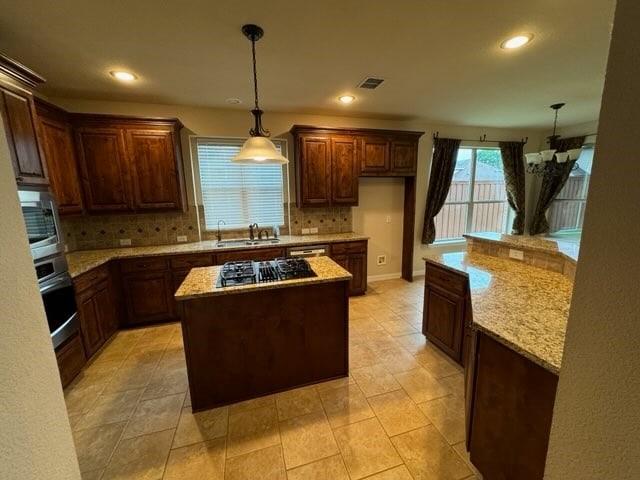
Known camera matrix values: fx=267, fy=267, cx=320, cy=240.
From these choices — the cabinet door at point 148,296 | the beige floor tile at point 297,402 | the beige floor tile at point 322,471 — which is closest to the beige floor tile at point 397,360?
the beige floor tile at point 297,402

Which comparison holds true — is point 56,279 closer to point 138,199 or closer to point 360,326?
point 138,199

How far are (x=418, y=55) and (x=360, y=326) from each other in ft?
9.26

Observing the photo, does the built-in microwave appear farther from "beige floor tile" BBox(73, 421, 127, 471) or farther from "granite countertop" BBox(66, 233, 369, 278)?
"beige floor tile" BBox(73, 421, 127, 471)

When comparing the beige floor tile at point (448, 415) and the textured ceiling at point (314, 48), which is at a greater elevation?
the textured ceiling at point (314, 48)

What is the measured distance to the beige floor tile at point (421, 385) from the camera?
2131 millimetres

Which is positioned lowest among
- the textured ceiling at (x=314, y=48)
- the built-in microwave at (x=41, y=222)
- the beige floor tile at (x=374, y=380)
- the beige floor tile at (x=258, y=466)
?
the beige floor tile at (x=258, y=466)

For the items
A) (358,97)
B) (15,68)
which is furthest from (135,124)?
(358,97)

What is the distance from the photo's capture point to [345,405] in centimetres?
205

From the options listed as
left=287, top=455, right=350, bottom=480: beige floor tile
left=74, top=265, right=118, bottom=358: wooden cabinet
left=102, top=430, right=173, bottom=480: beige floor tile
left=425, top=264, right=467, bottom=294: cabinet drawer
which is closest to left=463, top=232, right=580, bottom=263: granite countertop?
left=425, top=264, right=467, bottom=294: cabinet drawer

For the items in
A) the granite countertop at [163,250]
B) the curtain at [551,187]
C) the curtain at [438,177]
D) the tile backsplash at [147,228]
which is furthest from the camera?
the curtain at [551,187]

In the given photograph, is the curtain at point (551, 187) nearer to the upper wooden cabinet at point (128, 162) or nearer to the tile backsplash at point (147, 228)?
the tile backsplash at point (147, 228)

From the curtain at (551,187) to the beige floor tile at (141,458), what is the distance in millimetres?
6766

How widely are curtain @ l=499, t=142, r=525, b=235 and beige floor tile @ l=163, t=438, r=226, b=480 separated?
6174 millimetres

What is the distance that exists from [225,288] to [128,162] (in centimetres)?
243
